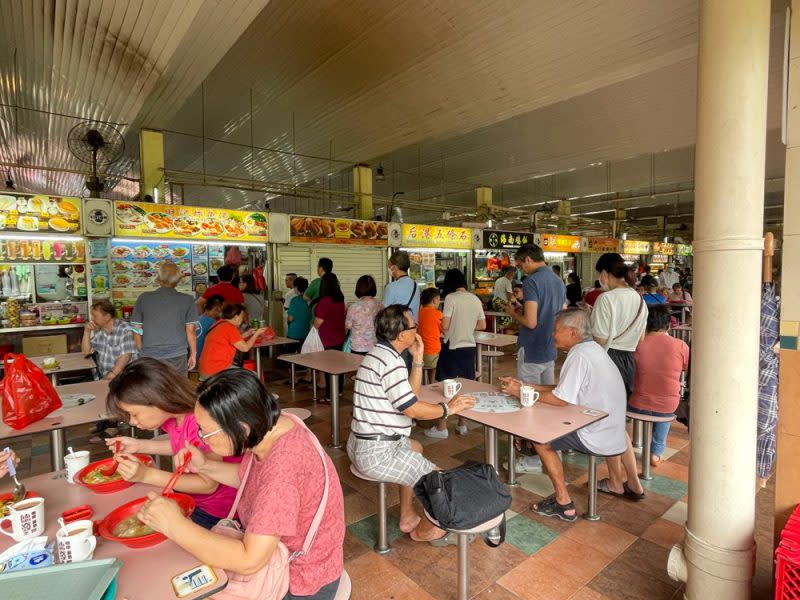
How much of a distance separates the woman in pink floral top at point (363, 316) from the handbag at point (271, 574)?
11.6ft

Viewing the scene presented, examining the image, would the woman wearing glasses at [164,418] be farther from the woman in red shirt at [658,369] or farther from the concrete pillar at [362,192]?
the concrete pillar at [362,192]

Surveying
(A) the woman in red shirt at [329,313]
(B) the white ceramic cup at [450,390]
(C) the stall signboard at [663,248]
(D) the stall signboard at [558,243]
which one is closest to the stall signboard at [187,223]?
(A) the woman in red shirt at [329,313]

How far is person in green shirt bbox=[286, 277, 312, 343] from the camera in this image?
6.34 meters

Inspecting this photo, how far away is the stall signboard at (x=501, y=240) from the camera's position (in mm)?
10258

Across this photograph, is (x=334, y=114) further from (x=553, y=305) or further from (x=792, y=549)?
(x=792, y=549)

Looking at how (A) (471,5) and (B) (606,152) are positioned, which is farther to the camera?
(B) (606,152)

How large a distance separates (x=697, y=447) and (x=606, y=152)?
8.77 metres

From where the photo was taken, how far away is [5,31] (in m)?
4.94

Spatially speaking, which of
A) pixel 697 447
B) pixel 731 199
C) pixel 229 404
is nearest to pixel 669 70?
pixel 731 199

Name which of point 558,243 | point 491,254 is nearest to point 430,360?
point 491,254

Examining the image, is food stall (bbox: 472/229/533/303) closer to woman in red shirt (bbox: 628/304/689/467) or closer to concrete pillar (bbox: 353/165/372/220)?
concrete pillar (bbox: 353/165/372/220)

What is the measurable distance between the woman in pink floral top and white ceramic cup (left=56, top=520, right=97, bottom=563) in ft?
12.4

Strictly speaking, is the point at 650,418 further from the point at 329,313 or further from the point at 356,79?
the point at 356,79

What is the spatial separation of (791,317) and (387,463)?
1.99 meters
